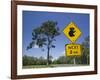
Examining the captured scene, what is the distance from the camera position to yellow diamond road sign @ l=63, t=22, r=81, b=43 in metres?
1.82

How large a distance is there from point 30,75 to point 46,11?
533mm

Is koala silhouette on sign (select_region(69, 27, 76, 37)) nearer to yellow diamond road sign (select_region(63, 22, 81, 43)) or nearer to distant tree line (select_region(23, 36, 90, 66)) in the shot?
yellow diamond road sign (select_region(63, 22, 81, 43))

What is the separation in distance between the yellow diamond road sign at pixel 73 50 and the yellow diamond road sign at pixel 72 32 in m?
0.05

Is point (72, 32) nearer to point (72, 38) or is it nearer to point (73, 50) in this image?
point (72, 38)

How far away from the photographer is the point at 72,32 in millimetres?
1841

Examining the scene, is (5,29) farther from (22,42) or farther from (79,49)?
(79,49)

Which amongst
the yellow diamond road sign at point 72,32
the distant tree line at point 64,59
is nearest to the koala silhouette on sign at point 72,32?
the yellow diamond road sign at point 72,32

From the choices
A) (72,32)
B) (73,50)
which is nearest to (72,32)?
(72,32)

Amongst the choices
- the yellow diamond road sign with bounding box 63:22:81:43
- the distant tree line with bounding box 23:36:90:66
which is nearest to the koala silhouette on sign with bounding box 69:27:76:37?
the yellow diamond road sign with bounding box 63:22:81:43

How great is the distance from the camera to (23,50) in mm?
1696

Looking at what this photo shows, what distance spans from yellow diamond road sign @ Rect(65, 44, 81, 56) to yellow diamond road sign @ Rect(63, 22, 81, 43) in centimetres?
5

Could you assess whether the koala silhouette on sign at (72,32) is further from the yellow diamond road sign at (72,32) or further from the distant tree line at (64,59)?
the distant tree line at (64,59)

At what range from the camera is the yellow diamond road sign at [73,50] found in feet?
5.98

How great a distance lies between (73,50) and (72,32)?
0.15m
